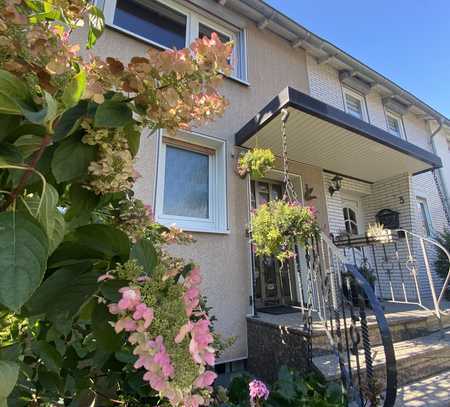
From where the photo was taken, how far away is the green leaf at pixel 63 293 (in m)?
0.56

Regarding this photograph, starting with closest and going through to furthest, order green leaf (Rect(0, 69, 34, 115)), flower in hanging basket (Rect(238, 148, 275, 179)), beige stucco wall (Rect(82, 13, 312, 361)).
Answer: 1. green leaf (Rect(0, 69, 34, 115))
2. beige stucco wall (Rect(82, 13, 312, 361))
3. flower in hanging basket (Rect(238, 148, 275, 179))

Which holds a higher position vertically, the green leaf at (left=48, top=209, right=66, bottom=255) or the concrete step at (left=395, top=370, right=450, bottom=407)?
Answer: the green leaf at (left=48, top=209, right=66, bottom=255)

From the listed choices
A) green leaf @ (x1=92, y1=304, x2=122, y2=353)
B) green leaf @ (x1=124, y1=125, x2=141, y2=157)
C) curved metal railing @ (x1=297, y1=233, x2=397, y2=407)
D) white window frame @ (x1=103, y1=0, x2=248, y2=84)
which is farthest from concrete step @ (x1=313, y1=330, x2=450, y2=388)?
white window frame @ (x1=103, y1=0, x2=248, y2=84)

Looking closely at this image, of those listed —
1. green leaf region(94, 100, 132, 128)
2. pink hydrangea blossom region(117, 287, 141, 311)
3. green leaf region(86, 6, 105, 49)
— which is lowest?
pink hydrangea blossom region(117, 287, 141, 311)

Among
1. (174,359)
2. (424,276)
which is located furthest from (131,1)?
(424,276)

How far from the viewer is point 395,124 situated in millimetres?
7793

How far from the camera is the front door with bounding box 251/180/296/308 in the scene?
4.27m

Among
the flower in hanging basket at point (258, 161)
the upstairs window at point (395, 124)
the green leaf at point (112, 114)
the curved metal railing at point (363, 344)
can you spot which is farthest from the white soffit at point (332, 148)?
the green leaf at point (112, 114)

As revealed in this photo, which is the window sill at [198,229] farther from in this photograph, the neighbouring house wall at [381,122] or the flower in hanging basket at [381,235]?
the neighbouring house wall at [381,122]

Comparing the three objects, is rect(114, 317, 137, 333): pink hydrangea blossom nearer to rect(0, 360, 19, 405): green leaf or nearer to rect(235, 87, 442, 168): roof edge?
rect(0, 360, 19, 405): green leaf

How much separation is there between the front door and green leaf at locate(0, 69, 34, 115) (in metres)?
4.00

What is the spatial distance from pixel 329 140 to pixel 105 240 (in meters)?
4.22

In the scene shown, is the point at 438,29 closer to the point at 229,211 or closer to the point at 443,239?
the point at 443,239

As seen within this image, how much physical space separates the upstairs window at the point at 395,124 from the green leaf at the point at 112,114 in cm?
878
